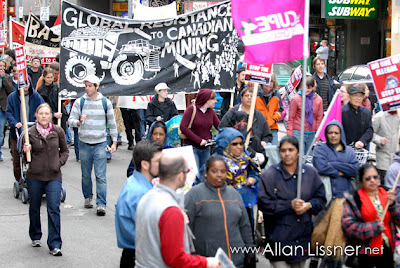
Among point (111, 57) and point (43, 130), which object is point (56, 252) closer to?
point (43, 130)

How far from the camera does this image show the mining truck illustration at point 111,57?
11586mm

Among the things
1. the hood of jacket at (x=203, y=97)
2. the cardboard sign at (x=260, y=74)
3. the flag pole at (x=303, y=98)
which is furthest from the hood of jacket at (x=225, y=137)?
the hood of jacket at (x=203, y=97)

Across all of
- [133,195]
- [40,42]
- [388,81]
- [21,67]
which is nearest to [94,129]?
[21,67]

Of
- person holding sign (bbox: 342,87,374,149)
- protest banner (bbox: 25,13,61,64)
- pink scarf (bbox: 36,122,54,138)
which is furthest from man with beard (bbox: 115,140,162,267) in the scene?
protest banner (bbox: 25,13,61,64)

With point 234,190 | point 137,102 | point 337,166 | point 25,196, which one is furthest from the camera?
point 137,102

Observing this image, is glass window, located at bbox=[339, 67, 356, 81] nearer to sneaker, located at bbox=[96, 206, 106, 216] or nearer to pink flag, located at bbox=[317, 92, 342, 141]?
sneaker, located at bbox=[96, 206, 106, 216]

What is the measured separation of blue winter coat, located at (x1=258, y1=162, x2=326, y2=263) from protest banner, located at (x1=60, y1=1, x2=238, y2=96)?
5796 mm

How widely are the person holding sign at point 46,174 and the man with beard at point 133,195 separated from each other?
8.47ft

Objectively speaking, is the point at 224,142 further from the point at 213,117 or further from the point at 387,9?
the point at 387,9

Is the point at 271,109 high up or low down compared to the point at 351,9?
down

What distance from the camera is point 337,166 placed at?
22.9ft

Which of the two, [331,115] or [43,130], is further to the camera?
[43,130]

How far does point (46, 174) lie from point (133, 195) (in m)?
2.94

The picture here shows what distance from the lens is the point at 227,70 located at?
12039 millimetres
